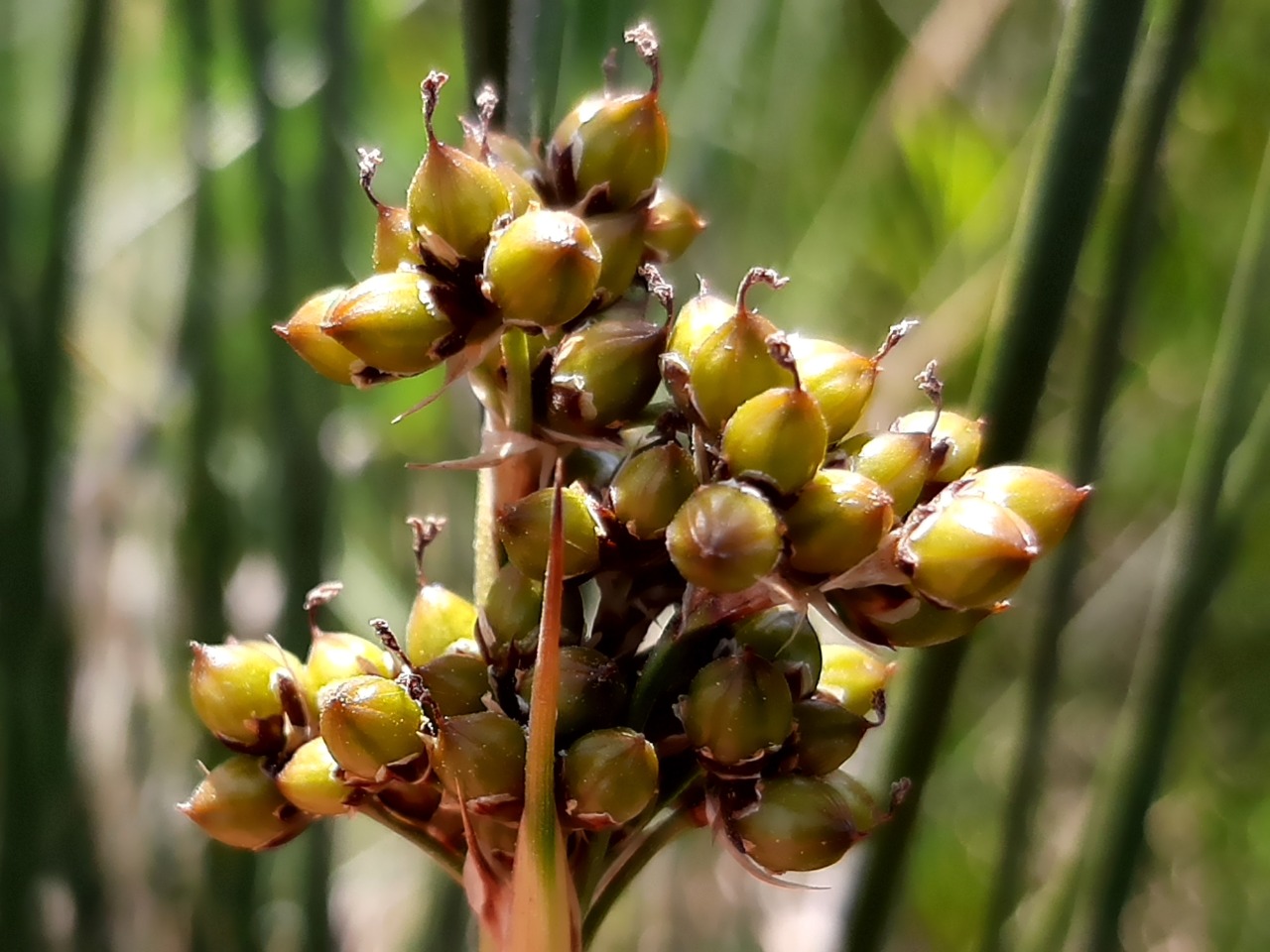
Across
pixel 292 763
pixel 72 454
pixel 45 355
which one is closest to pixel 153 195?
pixel 72 454

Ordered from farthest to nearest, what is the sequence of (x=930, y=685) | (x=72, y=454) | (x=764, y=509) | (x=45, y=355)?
(x=72, y=454), (x=45, y=355), (x=930, y=685), (x=764, y=509)

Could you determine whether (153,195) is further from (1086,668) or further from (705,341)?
(1086,668)

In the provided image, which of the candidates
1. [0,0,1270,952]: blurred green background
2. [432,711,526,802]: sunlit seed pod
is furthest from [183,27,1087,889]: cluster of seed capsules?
[0,0,1270,952]: blurred green background

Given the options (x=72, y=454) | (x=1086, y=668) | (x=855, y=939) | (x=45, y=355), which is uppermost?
(x=45, y=355)

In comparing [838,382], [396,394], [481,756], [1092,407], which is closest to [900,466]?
[838,382]

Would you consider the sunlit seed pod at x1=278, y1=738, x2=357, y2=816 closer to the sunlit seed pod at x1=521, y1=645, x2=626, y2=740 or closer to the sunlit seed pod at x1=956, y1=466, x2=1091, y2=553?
the sunlit seed pod at x1=521, y1=645, x2=626, y2=740

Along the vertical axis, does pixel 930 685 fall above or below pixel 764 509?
below

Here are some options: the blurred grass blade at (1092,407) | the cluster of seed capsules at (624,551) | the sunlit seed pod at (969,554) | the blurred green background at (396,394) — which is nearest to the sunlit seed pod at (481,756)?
the cluster of seed capsules at (624,551)
